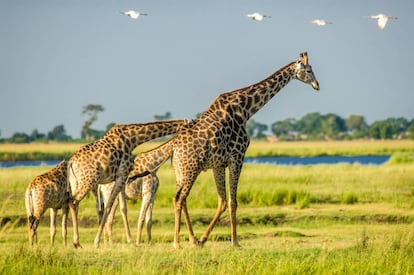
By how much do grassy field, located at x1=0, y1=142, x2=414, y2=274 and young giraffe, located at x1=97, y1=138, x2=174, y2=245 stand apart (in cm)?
62

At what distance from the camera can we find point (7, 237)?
17.6 m

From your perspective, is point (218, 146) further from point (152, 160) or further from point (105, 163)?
point (105, 163)

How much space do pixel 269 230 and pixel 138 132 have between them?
4.90 meters

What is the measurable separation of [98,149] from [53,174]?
848mm

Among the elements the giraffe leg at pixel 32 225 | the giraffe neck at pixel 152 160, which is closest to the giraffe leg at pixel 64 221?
the giraffe leg at pixel 32 225

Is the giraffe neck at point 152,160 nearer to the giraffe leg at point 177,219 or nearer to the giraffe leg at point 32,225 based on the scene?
the giraffe leg at point 177,219

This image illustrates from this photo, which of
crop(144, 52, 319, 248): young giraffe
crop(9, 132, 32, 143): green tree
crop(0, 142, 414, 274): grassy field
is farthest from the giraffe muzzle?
crop(9, 132, 32, 143): green tree

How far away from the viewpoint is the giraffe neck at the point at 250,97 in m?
15.4

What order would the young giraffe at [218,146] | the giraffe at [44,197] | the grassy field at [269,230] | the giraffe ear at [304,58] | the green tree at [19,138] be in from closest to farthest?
the grassy field at [269,230], the young giraffe at [218,146], the giraffe at [44,197], the giraffe ear at [304,58], the green tree at [19,138]

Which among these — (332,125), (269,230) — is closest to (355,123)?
(332,125)

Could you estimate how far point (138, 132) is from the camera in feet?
50.9

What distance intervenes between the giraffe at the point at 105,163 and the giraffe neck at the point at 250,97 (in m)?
1.04

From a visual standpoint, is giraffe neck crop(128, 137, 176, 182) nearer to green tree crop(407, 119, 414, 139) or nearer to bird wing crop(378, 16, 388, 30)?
bird wing crop(378, 16, 388, 30)

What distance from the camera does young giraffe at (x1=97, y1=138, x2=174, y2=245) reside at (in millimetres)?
16031
